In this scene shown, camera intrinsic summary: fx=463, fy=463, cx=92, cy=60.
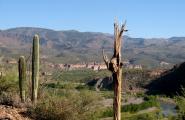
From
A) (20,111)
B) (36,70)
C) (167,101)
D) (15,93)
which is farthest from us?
(167,101)

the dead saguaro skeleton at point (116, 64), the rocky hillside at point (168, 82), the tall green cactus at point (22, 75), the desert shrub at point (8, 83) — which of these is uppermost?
the dead saguaro skeleton at point (116, 64)

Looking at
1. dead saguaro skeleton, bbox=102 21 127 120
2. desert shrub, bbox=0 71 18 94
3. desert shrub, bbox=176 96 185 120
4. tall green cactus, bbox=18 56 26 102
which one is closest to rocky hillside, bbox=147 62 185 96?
desert shrub, bbox=0 71 18 94

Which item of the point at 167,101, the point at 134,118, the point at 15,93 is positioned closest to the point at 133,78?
the point at 167,101

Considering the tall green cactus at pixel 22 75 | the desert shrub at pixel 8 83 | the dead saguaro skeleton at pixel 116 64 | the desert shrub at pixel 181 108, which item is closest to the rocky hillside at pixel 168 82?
the desert shrub at pixel 8 83

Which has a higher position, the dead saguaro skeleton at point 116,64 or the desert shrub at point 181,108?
the dead saguaro skeleton at point 116,64

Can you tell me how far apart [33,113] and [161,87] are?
106207mm

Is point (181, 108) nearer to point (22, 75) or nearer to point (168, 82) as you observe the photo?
point (22, 75)

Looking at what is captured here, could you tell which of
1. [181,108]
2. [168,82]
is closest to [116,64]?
[181,108]

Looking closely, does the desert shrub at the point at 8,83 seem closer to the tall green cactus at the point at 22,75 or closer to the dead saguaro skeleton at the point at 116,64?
the tall green cactus at the point at 22,75

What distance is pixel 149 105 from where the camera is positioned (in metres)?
82.6

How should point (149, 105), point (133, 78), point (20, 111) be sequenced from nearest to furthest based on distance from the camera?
point (20, 111) → point (149, 105) → point (133, 78)

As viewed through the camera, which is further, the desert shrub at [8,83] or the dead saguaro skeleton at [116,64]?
the desert shrub at [8,83]

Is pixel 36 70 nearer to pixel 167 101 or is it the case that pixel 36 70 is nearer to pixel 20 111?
pixel 20 111

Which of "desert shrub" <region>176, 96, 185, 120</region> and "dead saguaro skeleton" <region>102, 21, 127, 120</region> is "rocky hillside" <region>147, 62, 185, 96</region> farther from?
"dead saguaro skeleton" <region>102, 21, 127, 120</region>
